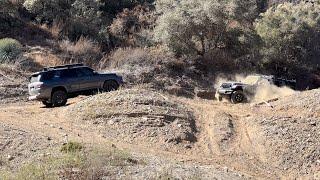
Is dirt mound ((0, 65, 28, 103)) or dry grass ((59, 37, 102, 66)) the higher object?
dry grass ((59, 37, 102, 66))

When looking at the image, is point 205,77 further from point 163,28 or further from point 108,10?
point 108,10

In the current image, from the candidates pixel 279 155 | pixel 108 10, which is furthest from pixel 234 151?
pixel 108 10

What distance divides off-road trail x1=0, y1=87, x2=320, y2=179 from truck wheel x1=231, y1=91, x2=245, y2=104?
496 centimetres

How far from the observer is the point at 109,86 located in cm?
2250

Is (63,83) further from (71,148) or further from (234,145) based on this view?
(71,148)

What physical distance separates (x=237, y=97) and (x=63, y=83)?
7754 mm

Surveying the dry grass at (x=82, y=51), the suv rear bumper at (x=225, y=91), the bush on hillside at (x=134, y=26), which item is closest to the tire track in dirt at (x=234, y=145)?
the suv rear bumper at (x=225, y=91)

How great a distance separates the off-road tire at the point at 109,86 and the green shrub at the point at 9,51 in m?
7.04

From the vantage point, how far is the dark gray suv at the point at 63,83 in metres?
20.5

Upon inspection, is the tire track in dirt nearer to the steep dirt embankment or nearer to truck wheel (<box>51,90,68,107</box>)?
the steep dirt embankment

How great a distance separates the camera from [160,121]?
1648 centimetres

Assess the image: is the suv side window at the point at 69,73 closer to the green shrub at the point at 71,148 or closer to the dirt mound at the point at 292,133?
the dirt mound at the point at 292,133

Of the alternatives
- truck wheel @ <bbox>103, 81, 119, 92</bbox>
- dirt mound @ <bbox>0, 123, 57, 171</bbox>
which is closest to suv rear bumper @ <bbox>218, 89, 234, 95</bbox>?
truck wheel @ <bbox>103, 81, 119, 92</bbox>

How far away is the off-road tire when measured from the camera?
22.3m
